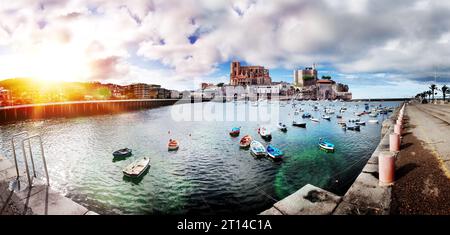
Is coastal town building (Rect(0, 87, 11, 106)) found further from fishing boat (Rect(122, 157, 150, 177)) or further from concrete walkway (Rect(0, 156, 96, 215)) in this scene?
concrete walkway (Rect(0, 156, 96, 215))

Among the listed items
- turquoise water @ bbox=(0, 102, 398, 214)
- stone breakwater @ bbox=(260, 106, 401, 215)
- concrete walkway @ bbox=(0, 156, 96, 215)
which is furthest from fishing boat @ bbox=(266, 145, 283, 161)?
concrete walkway @ bbox=(0, 156, 96, 215)

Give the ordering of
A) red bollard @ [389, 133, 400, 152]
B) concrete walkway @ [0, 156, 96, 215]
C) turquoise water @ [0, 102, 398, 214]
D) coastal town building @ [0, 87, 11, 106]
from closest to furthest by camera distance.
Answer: concrete walkway @ [0, 156, 96, 215] → red bollard @ [389, 133, 400, 152] → turquoise water @ [0, 102, 398, 214] → coastal town building @ [0, 87, 11, 106]

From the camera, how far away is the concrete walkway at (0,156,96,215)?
7297 mm

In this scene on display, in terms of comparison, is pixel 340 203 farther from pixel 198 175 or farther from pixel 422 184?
pixel 198 175

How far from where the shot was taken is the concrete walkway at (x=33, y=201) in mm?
7297

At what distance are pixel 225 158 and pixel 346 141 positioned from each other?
23407 mm

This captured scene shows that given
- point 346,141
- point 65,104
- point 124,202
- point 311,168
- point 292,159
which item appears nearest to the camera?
point 124,202

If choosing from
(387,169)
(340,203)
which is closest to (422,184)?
(387,169)

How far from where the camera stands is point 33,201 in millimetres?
7863

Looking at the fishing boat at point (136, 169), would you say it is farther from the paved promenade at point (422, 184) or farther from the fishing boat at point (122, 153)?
the paved promenade at point (422, 184)
